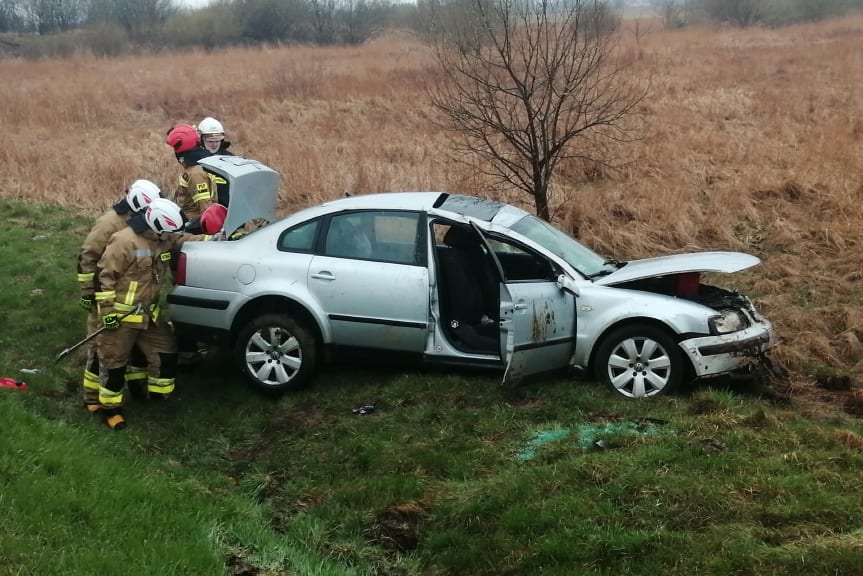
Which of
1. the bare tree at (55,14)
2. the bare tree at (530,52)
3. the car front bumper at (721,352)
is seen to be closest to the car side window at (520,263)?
the car front bumper at (721,352)

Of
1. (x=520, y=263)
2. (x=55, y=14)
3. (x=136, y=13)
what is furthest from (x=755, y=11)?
(x=55, y=14)

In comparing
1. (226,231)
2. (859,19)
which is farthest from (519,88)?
(859,19)

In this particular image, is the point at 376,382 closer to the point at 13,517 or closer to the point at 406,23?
the point at 13,517

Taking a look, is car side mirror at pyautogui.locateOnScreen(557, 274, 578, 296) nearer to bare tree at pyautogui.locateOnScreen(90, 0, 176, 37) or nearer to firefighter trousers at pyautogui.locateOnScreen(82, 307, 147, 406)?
firefighter trousers at pyautogui.locateOnScreen(82, 307, 147, 406)

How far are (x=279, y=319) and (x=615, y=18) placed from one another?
24.1ft

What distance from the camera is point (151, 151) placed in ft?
60.3

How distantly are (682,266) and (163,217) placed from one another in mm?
3953

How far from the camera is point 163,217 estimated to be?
6.30 m

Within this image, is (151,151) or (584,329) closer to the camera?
(584,329)

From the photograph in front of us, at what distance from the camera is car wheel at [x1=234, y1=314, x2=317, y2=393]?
22.1 ft

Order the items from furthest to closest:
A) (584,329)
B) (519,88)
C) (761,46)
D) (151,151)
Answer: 1. (761,46)
2. (151,151)
3. (519,88)
4. (584,329)

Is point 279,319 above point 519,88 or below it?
below

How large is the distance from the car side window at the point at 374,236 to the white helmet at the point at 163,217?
46.3 inches

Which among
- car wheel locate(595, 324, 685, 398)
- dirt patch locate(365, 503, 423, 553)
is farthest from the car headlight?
dirt patch locate(365, 503, 423, 553)
